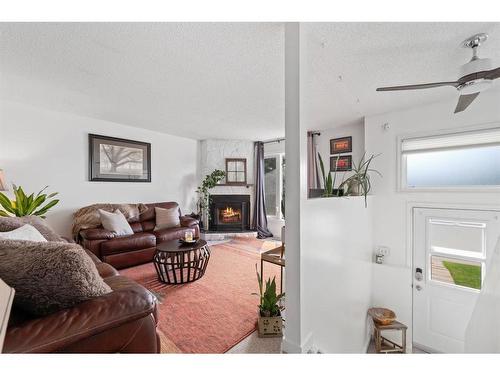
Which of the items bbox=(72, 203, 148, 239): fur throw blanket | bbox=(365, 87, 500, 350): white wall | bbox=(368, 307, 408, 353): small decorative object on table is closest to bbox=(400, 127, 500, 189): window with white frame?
bbox=(365, 87, 500, 350): white wall

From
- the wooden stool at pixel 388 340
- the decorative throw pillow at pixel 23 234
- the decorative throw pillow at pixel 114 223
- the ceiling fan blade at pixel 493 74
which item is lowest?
the wooden stool at pixel 388 340

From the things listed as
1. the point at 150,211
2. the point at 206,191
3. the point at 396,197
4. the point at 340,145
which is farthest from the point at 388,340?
the point at 150,211

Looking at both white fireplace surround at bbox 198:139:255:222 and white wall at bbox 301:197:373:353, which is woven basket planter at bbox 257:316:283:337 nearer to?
white wall at bbox 301:197:373:353

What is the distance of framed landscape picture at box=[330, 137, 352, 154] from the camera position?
354 centimetres

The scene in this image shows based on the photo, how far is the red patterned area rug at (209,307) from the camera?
1635 mm

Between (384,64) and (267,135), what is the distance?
2.89 m

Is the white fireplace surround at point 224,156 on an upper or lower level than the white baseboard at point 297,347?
upper

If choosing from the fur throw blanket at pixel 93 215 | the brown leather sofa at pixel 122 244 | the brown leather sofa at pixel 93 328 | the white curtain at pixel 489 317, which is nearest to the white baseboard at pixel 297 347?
the brown leather sofa at pixel 93 328

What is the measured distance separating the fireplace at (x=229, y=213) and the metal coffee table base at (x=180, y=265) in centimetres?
211

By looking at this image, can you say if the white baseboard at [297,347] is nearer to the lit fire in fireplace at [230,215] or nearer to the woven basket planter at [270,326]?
the woven basket planter at [270,326]

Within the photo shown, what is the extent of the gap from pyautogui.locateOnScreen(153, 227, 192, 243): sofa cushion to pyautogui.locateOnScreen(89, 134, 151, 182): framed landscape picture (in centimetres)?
128

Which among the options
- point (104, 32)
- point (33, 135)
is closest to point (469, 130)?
point (104, 32)

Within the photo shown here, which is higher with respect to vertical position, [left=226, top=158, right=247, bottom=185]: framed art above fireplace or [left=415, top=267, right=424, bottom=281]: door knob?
[left=226, top=158, right=247, bottom=185]: framed art above fireplace

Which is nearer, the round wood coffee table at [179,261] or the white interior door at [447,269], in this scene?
the white interior door at [447,269]
